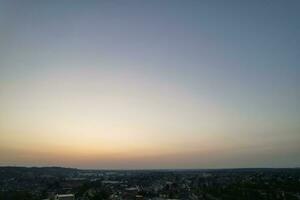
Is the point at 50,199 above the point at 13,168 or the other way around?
the other way around

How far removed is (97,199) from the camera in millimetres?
68875

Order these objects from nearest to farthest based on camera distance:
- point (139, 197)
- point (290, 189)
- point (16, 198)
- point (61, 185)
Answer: point (16, 198)
point (139, 197)
point (290, 189)
point (61, 185)

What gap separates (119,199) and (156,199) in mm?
6629

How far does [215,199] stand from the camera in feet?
228

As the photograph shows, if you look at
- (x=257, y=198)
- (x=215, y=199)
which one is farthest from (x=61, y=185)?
(x=257, y=198)

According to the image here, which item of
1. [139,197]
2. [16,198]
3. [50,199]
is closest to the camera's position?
[16,198]

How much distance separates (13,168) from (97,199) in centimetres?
8948

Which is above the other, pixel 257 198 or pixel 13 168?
pixel 13 168

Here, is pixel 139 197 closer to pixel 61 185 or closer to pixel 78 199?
pixel 78 199

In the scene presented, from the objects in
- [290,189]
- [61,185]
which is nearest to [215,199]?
[290,189]

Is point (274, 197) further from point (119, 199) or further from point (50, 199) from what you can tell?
point (50, 199)

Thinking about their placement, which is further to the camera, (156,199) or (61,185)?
(61,185)

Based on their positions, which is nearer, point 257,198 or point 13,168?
point 257,198

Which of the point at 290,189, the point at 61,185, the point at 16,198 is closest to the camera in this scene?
the point at 16,198
